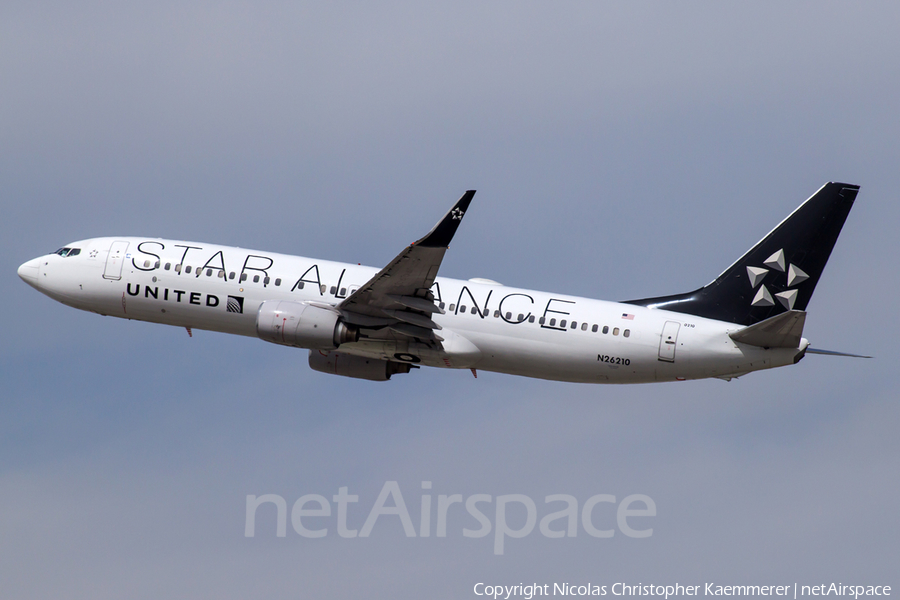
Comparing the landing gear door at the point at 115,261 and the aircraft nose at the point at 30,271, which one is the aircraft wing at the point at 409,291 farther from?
the aircraft nose at the point at 30,271

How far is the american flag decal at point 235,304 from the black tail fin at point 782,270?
17.8 m

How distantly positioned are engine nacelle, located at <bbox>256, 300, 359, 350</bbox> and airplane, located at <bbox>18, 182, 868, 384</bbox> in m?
0.05

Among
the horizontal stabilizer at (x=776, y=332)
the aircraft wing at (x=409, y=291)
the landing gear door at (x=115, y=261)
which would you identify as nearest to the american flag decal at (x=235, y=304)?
the aircraft wing at (x=409, y=291)

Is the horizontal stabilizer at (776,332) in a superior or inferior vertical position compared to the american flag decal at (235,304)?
inferior

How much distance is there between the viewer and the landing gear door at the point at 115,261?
49219 millimetres

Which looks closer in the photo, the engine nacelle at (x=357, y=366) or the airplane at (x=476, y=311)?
the airplane at (x=476, y=311)

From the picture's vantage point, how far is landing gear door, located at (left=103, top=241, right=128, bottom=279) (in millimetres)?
49219

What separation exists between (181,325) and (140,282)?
8.62ft

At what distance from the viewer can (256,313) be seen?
47156 mm

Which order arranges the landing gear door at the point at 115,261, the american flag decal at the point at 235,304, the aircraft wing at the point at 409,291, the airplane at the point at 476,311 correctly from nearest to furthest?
the aircraft wing at the point at 409,291, the airplane at the point at 476,311, the american flag decal at the point at 235,304, the landing gear door at the point at 115,261

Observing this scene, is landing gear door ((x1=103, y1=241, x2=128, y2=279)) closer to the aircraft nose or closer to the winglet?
the aircraft nose

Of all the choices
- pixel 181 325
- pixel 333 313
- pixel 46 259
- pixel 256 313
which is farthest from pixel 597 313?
pixel 46 259

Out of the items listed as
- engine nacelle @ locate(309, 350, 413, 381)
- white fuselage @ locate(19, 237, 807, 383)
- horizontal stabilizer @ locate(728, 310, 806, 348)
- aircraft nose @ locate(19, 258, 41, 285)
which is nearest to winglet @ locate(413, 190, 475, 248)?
white fuselage @ locate(19, 237, 807, 383)

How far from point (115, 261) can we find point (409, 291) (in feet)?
48.4
